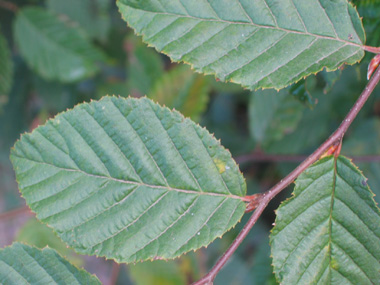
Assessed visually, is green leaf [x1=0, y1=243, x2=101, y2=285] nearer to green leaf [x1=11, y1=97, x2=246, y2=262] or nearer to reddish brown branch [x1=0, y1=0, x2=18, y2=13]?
green leaf [x1=11, y1=97, x2=246, y2=262]

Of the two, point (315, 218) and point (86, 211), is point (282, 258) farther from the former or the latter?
point (86, 211)

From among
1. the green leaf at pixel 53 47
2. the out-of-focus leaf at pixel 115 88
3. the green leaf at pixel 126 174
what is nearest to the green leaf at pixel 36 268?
the green leaf at pixel 126 174

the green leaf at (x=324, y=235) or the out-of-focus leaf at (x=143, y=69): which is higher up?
the out-of-focus leaf at (x=143, y=69)

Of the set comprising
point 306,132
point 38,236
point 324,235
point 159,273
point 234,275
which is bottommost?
point 234,275

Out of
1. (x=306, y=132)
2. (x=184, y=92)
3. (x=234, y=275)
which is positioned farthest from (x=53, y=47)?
(x=234, y=275)

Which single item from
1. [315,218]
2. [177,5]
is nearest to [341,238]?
[315,218]

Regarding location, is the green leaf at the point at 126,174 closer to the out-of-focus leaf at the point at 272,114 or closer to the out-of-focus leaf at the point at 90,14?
the out-of-focus leaf at the point at 272,114

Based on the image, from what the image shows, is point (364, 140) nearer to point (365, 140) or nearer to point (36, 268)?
point (365, 140)
